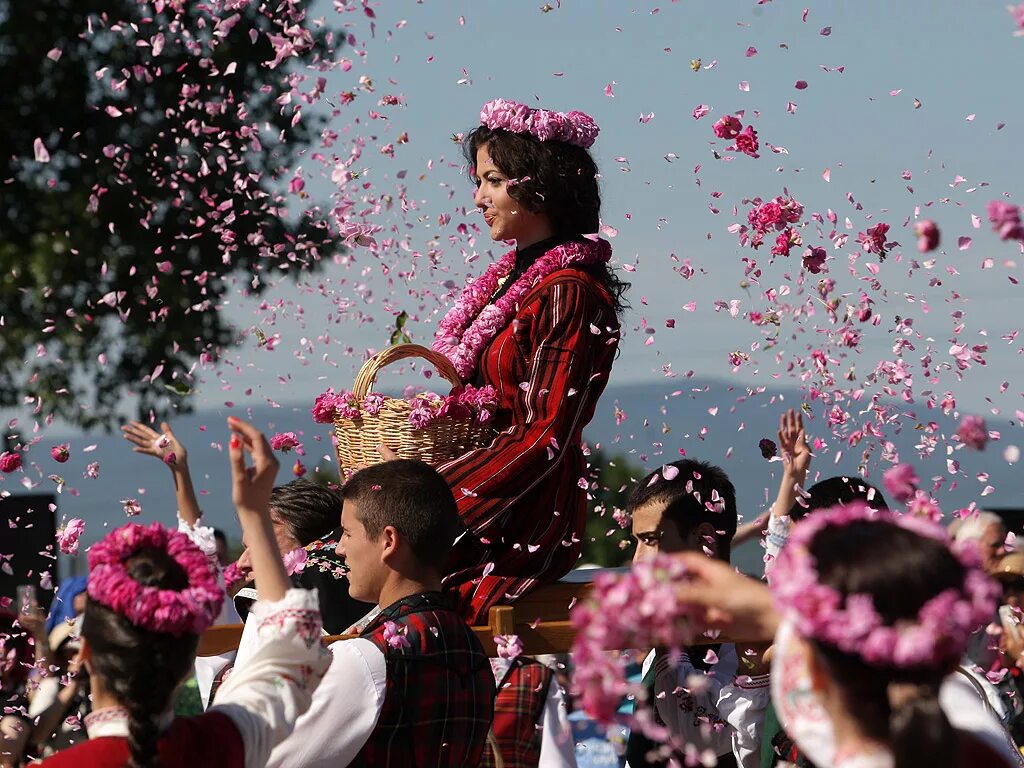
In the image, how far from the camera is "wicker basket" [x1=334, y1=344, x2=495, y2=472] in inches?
192

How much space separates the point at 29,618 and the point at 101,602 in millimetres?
1584

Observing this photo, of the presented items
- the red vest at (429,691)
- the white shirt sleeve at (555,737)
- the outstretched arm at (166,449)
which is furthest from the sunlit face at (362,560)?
the white shirt sleeve at (555,737)

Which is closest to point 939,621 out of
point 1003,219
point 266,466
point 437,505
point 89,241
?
point 1003,219

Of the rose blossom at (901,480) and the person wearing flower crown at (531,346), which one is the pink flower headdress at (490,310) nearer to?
the person wearing flower crown at (531,346)

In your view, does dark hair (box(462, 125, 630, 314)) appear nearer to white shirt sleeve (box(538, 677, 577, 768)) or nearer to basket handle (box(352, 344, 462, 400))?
basket handle (box(352, 344, 462, 400))

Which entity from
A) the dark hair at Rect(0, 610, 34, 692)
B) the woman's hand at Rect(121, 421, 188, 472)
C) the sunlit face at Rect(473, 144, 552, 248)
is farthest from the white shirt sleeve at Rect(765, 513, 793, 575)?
the dark hair at Rect(0, 610, 34, 692)

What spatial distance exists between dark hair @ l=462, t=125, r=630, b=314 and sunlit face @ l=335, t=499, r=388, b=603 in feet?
5.70

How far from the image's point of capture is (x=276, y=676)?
3006 millimetres

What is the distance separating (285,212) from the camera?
A: 6.05m

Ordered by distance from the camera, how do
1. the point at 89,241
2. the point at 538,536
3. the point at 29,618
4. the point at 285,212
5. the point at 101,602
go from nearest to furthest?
the point at 101,602 → the point at 29,618 → the point at 538,536 → the point at 285,212 → the point at 89,241

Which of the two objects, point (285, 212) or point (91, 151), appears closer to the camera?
point (285, 212)

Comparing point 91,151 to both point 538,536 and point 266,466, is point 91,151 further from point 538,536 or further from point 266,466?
point 266,466

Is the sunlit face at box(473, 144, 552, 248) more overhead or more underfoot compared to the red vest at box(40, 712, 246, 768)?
more overhead

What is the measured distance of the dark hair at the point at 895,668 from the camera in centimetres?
206
